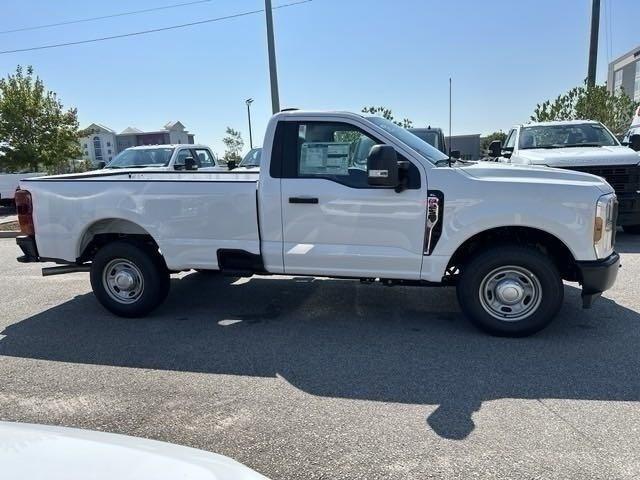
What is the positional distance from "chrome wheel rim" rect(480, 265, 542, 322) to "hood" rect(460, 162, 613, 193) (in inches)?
30.8

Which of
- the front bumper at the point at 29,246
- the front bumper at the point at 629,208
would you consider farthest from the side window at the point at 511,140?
the front bumper at the point at 29,246

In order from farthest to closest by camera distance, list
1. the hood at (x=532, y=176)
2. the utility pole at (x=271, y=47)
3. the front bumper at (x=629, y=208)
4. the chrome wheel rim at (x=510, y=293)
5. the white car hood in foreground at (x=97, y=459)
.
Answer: the utility pole at (x=271, y=47)
the front bumper at (x=629, y=208)
the chrome wheel rim at (x=510, y=293)
the hood at (x=532, y=176)
the white car hood in foreground at (x=97, y=459)

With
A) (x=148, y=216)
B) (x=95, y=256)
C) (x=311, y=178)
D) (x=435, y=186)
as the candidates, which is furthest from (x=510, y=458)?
(x=95, y=256)

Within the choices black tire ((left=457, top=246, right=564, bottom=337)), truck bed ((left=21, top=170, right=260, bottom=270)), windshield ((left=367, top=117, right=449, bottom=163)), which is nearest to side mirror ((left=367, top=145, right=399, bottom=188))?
windshield ((left=367, top=117, right=449, bottom=163))

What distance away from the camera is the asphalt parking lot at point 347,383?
3.04 metres

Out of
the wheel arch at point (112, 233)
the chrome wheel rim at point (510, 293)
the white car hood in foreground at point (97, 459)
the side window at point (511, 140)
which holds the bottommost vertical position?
the chrome wheel rim at point (510, 293)

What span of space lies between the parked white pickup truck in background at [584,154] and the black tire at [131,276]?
20.7ft

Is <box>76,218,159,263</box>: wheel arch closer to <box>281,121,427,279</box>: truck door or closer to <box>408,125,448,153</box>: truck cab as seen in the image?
<box>281,121,427,279</box>: truck door

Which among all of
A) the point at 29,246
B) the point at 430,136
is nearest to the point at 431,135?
the point at 430,136

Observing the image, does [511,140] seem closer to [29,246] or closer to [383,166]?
[383,166]

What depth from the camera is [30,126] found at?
19.6m

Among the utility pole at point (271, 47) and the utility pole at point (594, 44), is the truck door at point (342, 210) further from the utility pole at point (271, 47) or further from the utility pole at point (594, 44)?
the utility pole at point (594, 44)

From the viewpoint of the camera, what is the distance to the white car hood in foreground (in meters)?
1.59

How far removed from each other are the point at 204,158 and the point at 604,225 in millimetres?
11714
